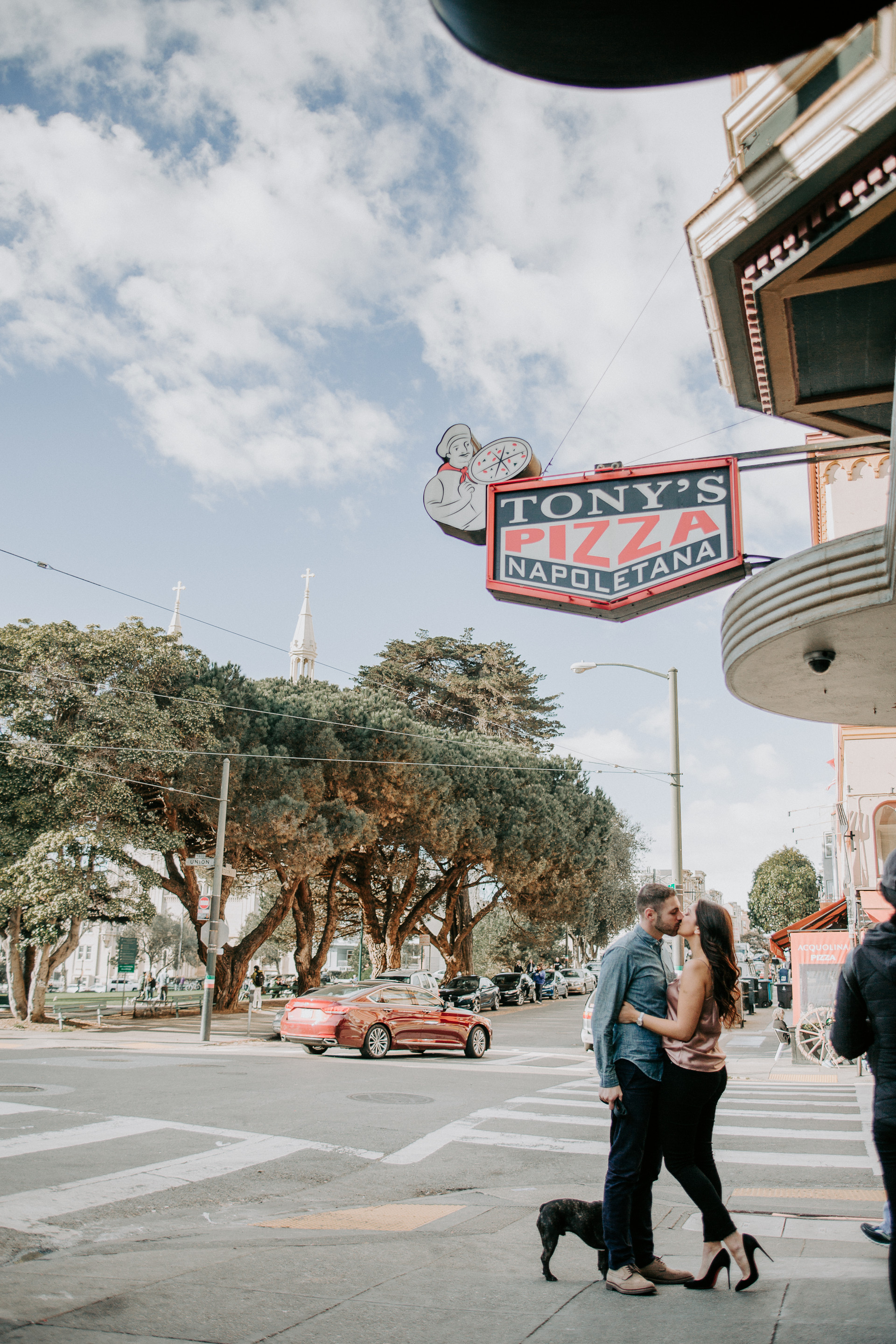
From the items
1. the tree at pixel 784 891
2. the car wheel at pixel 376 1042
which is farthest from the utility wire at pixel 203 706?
the tree at pixel 784 891

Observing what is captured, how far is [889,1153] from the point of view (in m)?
3.59

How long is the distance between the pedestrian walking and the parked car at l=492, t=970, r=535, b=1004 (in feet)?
126

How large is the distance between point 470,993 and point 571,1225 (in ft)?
103

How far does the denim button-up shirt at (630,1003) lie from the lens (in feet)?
14.7

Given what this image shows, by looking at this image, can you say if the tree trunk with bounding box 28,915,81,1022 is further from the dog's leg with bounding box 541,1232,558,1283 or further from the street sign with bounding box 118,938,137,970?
the dog's leg with bounding box 541,1232,558,1283

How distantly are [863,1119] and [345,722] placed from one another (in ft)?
77.4

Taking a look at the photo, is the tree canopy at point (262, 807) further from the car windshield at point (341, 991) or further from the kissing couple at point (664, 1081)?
the kissing couple at point (664, 1081)

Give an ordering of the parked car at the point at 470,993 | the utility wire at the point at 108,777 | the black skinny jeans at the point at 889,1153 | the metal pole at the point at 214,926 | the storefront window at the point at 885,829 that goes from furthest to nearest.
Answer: the parked car at the point at 470,993, the utility wire at the point at 108,777, the metal pole at the point at 214,926, the storefront window at the point at 885,829, the black skinny jeans at the point at 889,1153

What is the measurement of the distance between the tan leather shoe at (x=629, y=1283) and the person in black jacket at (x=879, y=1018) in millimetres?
1075

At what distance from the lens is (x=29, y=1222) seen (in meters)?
6.01

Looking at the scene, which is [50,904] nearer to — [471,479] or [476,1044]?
[476,1044]

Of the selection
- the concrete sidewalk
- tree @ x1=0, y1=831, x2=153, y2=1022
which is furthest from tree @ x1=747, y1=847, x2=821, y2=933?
the concrete sidewalk

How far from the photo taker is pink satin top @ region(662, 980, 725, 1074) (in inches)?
175

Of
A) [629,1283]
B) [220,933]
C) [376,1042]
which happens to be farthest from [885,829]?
[629,1283]
